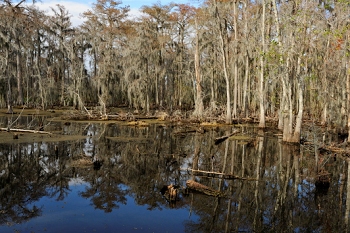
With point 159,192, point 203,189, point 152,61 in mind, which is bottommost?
point 159,192

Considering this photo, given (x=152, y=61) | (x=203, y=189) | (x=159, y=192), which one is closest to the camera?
(x=203, y=189)

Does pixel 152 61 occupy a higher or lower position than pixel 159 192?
higher

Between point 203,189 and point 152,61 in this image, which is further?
point 152,61

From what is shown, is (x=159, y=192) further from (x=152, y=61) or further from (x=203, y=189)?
(x=152, y=61)

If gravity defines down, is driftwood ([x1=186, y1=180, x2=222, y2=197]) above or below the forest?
below

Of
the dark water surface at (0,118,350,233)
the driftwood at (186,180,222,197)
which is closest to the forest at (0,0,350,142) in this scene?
the dark water surface at (0,118,350,233)

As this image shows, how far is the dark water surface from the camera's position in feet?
17.5

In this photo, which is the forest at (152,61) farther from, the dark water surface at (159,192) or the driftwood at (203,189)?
the driftwood at (203,189)

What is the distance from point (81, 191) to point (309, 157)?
814 cm

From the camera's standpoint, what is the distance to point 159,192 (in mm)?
6949

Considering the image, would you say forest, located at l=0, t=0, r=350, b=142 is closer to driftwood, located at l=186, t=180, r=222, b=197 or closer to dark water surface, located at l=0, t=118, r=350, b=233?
dark water surface, located at l=0, t=118, r=350, b=233

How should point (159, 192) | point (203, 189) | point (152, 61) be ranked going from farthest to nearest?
point (152, 61) → point (159, 192) → point (203, 189)

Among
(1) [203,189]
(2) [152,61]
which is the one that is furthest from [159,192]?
(2) [152,61]

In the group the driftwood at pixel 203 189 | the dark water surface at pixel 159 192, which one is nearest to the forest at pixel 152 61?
the dark water surface at pixel 159 192
